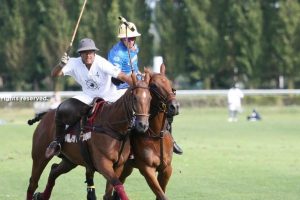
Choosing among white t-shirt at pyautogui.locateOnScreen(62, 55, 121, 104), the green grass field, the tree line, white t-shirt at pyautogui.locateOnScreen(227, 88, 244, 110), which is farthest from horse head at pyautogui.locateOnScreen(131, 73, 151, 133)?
the tree line

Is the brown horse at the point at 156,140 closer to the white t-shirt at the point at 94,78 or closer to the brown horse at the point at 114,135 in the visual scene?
the brown horse at the point at 114,135

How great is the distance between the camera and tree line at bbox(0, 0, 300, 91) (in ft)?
174

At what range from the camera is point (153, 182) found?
10.4 meters

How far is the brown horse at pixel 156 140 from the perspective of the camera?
10.4m

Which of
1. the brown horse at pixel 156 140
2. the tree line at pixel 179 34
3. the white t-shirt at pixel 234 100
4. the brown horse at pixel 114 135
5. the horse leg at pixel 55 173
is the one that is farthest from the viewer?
the tree line at pixel 179 34

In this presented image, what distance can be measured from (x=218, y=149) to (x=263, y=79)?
109 ft

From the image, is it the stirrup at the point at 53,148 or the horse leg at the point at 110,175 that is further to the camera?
the stirrup at the point at 53,148

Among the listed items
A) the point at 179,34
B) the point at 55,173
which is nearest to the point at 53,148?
the point at 55,173

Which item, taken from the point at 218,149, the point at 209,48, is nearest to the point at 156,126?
the point at 218,149

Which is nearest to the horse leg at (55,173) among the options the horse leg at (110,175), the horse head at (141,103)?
the horse leg at (110,175)

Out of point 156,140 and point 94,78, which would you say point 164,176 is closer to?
point 156,140

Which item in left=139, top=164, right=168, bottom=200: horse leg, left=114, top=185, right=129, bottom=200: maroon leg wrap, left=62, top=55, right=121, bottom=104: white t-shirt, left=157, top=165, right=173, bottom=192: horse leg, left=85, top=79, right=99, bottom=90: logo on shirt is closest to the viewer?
left=114, top=185, right=129, bottom=200: maroon leg wrap

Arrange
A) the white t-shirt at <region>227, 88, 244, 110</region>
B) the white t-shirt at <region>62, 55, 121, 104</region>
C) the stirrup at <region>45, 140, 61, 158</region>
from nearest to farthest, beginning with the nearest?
the white t-shirt at <region>62, 55, 121, 104</region>
the stirrup at <region>45, 140, 61, 158</region>
the white t-shirt at <region>227, 88, 244, 110</region>

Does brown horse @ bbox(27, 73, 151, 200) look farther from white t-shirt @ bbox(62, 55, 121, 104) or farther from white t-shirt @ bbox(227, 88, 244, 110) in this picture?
white t-shirt @ bbox(227, 88, 244, 110)
